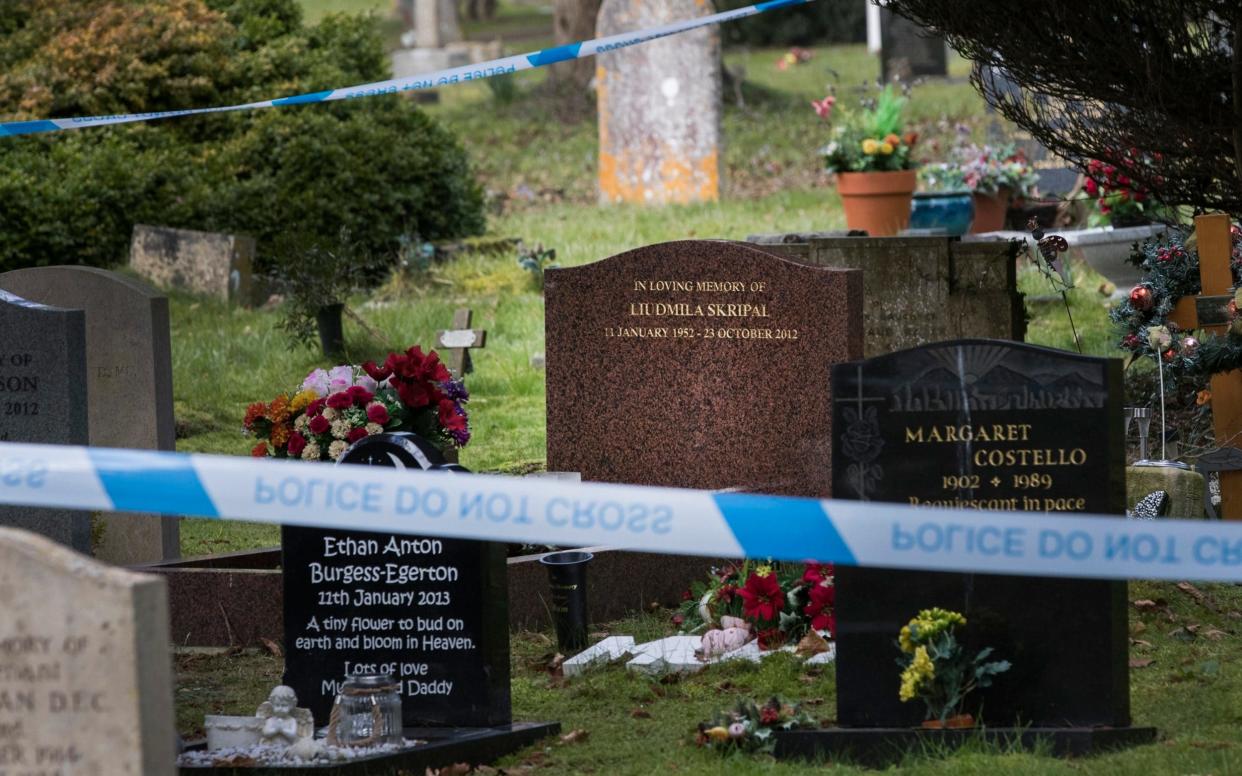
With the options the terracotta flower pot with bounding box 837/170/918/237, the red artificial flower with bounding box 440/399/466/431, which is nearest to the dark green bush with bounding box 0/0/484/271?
the terracotta flower pot with bounding box 837/170/918/237

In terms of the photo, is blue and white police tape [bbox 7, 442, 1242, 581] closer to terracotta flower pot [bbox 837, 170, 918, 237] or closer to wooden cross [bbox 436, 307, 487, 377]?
wooden cross [bbox 436, 307, 487, 377]

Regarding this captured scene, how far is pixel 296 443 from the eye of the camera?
25.4 ft

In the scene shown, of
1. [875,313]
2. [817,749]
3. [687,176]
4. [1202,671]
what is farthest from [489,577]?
[687,176]

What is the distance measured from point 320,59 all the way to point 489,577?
479 inches

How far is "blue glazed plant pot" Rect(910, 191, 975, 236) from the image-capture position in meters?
14.8

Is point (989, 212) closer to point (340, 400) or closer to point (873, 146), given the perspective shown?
point (873, 146)

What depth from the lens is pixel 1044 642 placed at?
5.24m

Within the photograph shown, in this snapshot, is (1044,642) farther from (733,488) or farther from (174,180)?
(174,180)

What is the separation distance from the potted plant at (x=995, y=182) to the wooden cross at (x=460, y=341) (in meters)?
5.06

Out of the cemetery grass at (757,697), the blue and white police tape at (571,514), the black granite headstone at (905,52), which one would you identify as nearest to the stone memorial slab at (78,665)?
the blue and white police tape at (571,514)

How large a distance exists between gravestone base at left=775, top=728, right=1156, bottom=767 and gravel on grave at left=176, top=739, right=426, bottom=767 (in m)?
1.13

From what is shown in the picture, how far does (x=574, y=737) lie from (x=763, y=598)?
1.27m

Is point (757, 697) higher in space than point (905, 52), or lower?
lower

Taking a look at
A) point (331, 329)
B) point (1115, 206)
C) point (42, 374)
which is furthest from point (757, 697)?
point (1115, 206)
